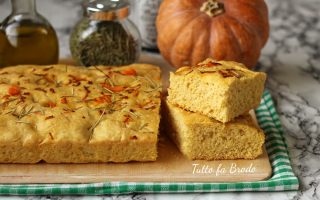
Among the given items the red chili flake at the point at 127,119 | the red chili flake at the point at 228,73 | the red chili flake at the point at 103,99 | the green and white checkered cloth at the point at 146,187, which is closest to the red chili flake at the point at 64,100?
the red chili flake at the point at 103,99

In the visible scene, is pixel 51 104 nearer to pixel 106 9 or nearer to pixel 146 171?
pixel 146 171

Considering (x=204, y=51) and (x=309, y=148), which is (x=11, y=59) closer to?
(x=204, y=51)

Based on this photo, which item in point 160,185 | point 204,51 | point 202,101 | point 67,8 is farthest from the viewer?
point 67,8

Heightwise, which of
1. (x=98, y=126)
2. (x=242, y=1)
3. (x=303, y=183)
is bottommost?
(x=303, y=183)

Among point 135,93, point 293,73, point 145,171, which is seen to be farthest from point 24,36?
point 293,73

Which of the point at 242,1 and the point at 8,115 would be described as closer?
the point at 8,115

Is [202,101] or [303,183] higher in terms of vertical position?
[202,101]

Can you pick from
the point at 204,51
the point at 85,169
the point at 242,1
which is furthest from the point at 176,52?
the point at 85,169

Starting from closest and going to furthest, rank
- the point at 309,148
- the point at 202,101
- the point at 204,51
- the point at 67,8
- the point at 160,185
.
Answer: the point at 160,185
the point at 202,101
the point at 309,148
the point at 204,51
the point at 67,8
